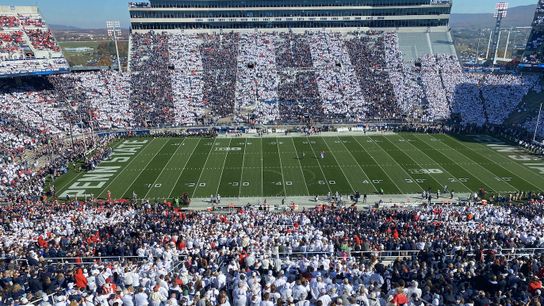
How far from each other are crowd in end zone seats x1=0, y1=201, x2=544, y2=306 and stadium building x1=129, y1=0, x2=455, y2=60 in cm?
4096

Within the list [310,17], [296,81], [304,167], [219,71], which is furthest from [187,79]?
[304,167]

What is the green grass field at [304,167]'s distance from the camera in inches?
1072

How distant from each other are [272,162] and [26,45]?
35514mm

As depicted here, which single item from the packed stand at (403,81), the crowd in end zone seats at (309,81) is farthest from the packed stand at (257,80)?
the packed stand at (403,81)

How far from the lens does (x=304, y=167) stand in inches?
1229

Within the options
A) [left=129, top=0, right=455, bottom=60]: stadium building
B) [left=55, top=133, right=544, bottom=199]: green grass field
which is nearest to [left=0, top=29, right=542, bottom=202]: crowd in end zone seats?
[left=129, top=0, right=455, bottom=60]: stadium building

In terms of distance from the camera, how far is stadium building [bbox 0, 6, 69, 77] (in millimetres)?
42938

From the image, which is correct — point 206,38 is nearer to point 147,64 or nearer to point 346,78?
point 147,64

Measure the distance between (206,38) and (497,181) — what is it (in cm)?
4211

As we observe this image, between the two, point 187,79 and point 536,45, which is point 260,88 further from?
point 536,45

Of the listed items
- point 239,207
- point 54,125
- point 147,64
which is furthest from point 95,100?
point 239,207

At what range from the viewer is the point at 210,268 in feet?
36.8

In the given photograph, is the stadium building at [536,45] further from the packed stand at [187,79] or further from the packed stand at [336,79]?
the packed stand at [187,79]

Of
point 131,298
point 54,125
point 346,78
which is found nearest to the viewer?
point 131,298
